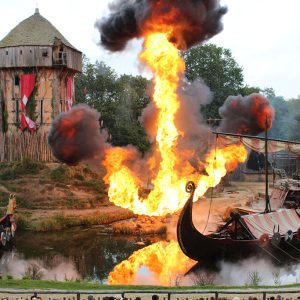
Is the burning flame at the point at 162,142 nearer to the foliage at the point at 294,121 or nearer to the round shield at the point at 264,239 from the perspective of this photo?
the round shield at the point at 264,239

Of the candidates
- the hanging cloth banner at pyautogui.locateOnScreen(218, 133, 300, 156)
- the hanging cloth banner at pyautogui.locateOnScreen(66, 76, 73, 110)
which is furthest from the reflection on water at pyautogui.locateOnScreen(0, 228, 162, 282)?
the hanging cloth banner at pyautogui.locateOnScreen(66, 76, 73, 110)

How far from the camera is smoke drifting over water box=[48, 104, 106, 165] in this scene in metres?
31.7

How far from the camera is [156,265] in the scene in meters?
24.5

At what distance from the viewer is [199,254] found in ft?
76.9

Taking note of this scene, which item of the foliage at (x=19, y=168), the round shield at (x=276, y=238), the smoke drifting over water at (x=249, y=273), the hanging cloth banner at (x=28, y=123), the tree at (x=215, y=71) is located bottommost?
the smoke drifting over water at (x=249, y=273)

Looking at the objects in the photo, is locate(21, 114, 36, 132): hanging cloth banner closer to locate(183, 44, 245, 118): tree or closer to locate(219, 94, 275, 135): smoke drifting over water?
locate(219, 94, 275, 135): smoke drifting over water

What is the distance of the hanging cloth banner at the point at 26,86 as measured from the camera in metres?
44.2

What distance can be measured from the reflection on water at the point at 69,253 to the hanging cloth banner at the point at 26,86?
50.7 ft

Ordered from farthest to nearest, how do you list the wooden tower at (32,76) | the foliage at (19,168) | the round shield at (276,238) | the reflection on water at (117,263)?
1. the wooden tower at (32,76)
2. the foliage at (19,168)
3. the round shield at (276,238)
4. the reflection on water at (117,263)

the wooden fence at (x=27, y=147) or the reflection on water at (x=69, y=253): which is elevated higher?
the wooden fence at (x=27, y=147)

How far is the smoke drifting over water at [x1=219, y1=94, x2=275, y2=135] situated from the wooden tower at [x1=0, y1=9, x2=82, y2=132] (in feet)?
46.7

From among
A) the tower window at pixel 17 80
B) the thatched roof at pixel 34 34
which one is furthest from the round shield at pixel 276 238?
the tower window at pixel 17 80

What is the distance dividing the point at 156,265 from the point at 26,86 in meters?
24.8

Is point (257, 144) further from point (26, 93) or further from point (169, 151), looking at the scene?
point (26, 93)
